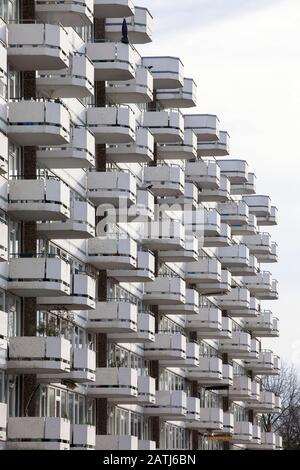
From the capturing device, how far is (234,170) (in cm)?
13912

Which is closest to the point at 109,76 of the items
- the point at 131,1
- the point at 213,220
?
the point at 131,1

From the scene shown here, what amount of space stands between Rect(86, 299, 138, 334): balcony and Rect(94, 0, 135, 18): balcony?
1462cm

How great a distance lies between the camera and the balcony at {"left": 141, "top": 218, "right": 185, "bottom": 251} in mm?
106562

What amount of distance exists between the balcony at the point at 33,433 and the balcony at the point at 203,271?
47.7 metres

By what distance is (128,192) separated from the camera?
91.6 m

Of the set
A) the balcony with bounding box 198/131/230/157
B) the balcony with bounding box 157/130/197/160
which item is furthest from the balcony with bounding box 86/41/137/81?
the balcony with bounding box 198/131/230/157

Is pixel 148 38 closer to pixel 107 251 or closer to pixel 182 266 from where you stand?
pixel 107 251

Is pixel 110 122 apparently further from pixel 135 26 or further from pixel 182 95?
pixel 182 95

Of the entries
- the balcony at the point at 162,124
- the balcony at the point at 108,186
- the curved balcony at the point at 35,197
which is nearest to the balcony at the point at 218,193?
the balcony at the point at 162,124

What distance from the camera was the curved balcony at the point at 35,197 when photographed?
3000 inches

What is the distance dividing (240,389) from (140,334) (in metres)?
43.4

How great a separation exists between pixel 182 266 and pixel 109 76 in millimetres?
32813

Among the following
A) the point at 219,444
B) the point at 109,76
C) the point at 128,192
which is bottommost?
the point at 219,444

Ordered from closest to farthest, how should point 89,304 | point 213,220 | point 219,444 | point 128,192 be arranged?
1. point 89,304
2. point 128,192
3. point 213,220
4. point 219,444
